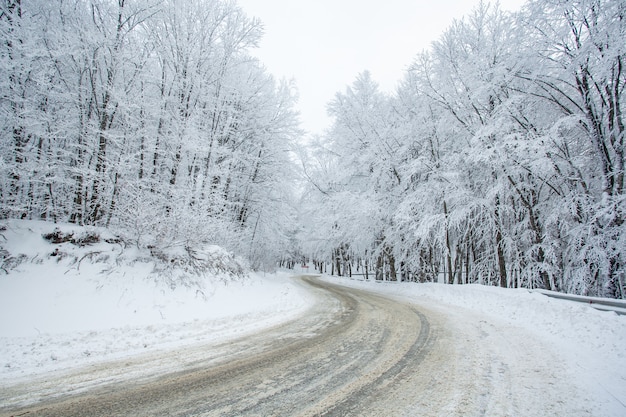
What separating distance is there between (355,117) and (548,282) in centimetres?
1284

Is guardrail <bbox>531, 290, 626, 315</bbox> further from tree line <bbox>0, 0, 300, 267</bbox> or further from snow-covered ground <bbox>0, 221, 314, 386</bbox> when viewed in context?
tree line <bbox>0, 0, 300, 267</bbox>

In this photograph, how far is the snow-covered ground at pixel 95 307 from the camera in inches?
181

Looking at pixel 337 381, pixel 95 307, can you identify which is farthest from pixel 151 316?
pixel 337 381

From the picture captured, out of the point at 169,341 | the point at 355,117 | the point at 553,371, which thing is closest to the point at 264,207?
the point at 355,117

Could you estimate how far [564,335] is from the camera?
18.8 feet

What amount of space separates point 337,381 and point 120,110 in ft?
34.4

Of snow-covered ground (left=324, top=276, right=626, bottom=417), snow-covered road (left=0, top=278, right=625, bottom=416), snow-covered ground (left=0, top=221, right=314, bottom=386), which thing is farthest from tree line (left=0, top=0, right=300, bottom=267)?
snow-covered ground (left=324, top=276, right=626, bottom=417)

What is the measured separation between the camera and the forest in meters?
8.34

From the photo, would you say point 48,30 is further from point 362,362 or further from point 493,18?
point 493,18

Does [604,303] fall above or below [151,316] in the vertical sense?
above

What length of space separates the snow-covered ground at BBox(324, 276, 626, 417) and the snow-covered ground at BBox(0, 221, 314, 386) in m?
5.07

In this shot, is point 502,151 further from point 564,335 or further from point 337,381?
point 337,381

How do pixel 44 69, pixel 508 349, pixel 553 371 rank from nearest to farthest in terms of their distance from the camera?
pixel 553 371, pixel 508 349, pixel 44 69

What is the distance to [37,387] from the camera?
321 centimetres
